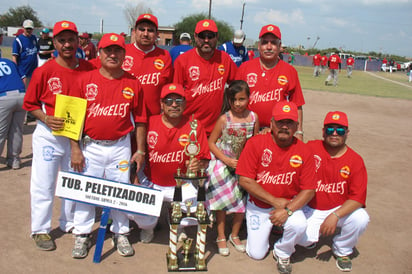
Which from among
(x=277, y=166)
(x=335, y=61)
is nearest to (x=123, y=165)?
(x=277, y=166)

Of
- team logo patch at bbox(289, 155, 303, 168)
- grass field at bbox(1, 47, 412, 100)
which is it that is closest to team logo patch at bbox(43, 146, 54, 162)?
team logo patch at bbox(289, 155, 303, 168)

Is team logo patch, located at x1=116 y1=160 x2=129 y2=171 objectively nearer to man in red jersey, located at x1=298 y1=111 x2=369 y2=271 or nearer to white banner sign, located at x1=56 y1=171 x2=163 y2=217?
white banner sign, located at x1=56 y1=171 x2=163 y2=217

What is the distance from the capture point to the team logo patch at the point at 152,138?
3947 millimetres

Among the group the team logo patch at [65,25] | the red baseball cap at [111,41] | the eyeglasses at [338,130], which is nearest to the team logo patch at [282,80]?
the eyeglasses at [338,130]

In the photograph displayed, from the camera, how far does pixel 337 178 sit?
13.1ft

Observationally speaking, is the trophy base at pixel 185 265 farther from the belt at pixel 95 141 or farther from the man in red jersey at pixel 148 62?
the man in red jersey at pixel 148 62

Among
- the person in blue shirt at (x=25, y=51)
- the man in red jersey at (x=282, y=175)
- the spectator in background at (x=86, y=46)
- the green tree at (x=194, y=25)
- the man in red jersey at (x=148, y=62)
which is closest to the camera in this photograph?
the man in red jersey at (x=282, y=175)

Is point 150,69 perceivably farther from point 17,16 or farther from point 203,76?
point 17,16

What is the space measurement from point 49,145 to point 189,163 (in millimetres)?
1475

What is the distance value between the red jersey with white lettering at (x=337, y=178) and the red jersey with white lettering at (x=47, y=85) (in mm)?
2751

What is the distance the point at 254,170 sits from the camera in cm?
380

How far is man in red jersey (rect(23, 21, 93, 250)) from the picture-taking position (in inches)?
141

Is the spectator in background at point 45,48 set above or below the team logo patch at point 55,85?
above

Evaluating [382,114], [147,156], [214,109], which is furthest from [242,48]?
[382,114]
